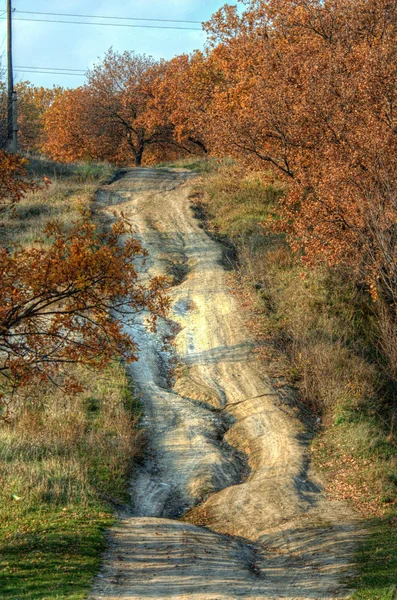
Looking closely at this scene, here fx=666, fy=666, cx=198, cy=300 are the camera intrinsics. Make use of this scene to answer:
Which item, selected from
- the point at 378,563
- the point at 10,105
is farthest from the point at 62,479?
the point at 10,105

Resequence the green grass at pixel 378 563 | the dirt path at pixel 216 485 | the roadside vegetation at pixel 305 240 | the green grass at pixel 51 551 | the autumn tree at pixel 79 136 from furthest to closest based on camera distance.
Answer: the autumn tree at pixel 79 136
the roadside vegetation at pixel 305 240
the dirt path at pixel 216 485
the green grass at pixel 378 563
the green grass at pixel 51 551

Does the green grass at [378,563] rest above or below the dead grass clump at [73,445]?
below

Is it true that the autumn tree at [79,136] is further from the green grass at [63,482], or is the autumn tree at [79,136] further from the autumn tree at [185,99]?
the green grass at [63,482]

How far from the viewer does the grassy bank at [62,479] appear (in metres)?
8.14

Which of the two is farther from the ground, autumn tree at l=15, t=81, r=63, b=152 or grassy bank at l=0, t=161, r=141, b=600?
autumn tree at l=15, t=81, r=63, b=152

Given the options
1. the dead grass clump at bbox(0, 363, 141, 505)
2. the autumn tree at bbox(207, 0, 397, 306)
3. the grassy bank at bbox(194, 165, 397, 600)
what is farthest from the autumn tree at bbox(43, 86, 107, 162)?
the dead grass clump at bbox(0, 363, 141, 505)

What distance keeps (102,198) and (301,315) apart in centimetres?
1248

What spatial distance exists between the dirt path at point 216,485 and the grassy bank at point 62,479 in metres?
0.42

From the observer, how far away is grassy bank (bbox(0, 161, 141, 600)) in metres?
8.14

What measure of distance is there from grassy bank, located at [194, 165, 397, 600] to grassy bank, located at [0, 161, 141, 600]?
3552 mm

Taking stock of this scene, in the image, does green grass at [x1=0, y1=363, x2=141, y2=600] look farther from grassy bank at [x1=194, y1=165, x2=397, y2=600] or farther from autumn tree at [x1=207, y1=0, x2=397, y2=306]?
autumn tree at [x1=207, y1=0, x2=397, y2=306]

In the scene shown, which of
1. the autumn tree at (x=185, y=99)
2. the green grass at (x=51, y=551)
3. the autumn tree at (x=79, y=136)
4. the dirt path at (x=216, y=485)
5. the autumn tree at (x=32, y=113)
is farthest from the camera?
the autumn tree at (x=32, y=113)

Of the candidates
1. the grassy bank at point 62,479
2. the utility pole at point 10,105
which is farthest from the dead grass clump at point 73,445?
the utility pole at point 10,105

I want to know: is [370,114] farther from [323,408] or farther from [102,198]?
[102,198]
